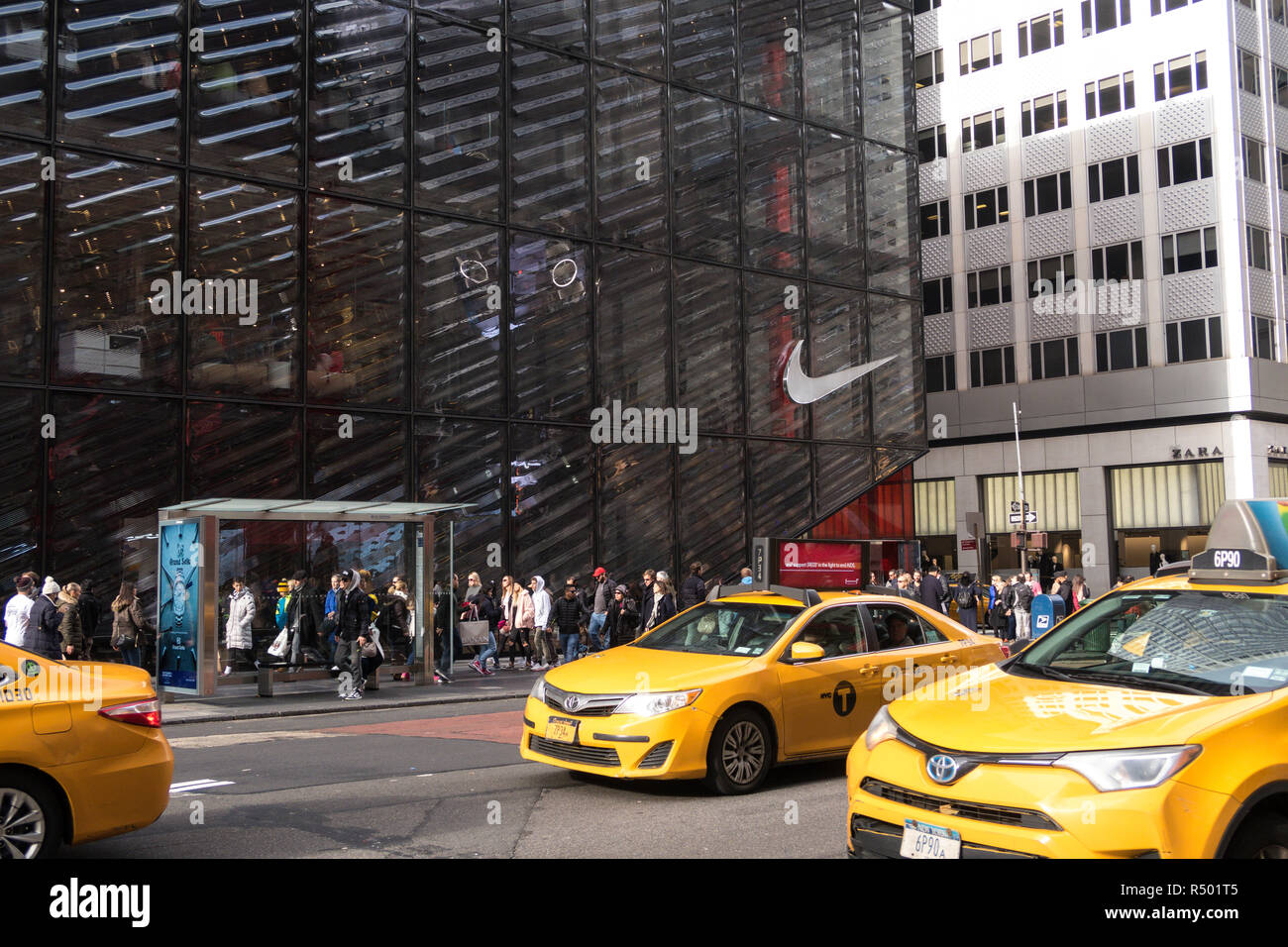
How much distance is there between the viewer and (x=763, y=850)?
674 centimetres

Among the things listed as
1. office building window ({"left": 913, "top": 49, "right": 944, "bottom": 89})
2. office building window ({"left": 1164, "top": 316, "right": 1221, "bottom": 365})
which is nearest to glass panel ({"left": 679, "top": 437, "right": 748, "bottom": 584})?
office building window ({"left": 1164, "top": 316, "right": 1221, "bottom": 365})

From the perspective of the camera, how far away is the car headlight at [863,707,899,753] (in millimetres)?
5609

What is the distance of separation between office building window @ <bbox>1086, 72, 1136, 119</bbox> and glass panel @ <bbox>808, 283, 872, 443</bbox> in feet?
70.5

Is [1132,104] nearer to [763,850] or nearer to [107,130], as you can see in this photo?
[107,130]

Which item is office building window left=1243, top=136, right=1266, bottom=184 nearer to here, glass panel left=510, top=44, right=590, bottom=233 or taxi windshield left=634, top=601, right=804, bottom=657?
glass panel left=510, top=44, right=590, bottom=233

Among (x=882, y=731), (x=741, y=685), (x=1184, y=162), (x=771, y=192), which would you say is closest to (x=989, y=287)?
(x=1184, y=162)

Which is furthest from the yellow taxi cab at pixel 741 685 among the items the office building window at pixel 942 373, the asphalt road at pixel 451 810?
the office building window at pixel 942 373

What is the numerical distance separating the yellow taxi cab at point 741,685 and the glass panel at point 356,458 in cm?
1423

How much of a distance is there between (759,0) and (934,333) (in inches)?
1008

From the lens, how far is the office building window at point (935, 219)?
175 feet

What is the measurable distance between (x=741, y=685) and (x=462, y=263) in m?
18.1

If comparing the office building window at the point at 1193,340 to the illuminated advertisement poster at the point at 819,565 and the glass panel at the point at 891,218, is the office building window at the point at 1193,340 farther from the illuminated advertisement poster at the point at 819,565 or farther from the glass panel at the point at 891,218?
the illuminated advertisement poster at the point at 819,565

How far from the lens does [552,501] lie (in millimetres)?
25844

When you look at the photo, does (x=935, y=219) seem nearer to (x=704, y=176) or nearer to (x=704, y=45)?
(x=704, y=45)
